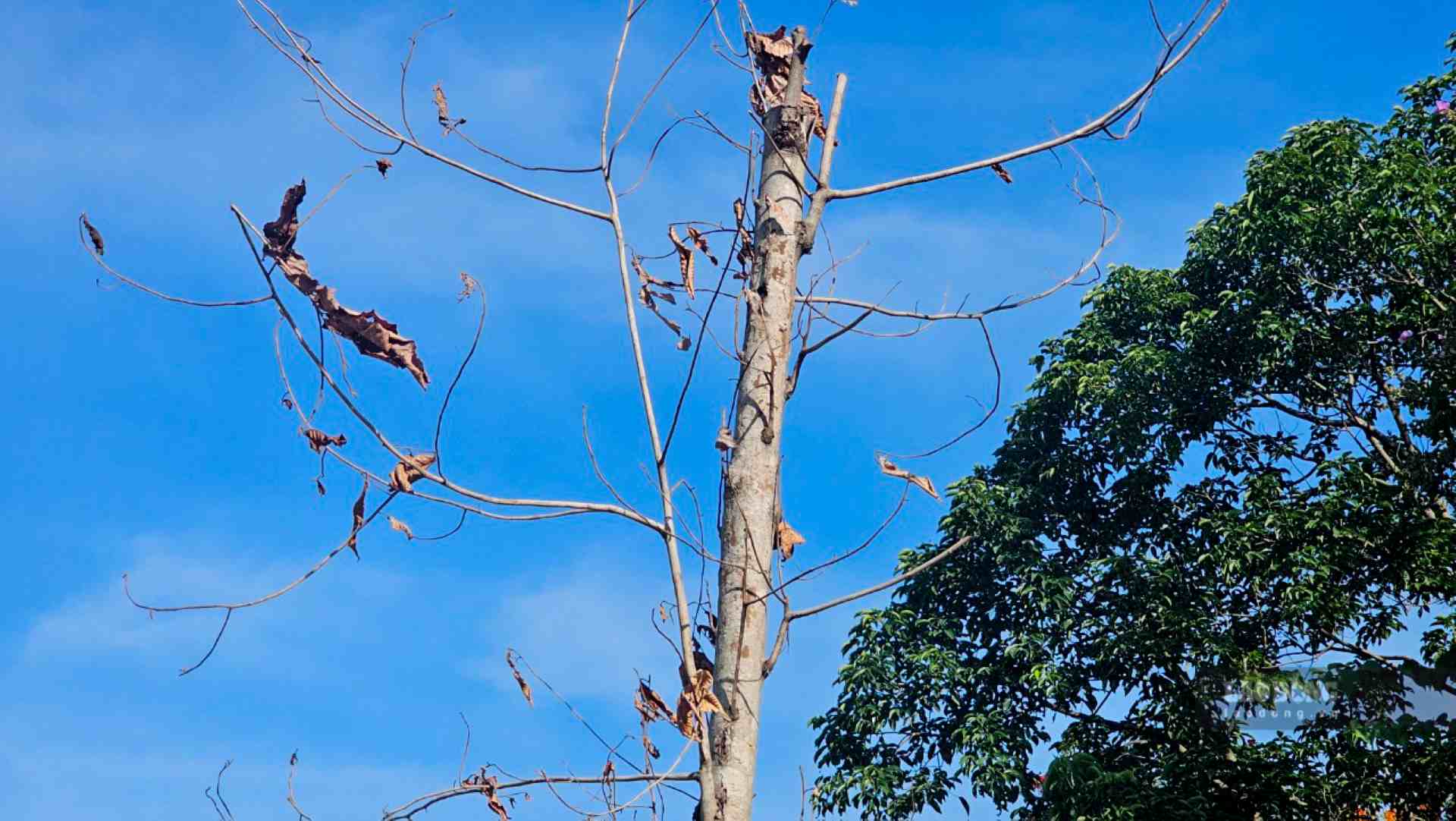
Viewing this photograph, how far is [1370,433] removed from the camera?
13039 mm

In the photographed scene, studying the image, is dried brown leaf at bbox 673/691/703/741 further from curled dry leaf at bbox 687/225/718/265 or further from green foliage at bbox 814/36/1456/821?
green foliage at bbox 814/36/1456/821

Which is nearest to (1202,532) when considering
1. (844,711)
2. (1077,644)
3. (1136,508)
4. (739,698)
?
Answer: (1136,508)

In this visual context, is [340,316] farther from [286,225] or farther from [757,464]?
[757,464]

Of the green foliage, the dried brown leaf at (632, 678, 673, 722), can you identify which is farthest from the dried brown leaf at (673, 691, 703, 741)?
the green foliage

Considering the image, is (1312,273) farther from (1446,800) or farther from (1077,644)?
(1446,800)

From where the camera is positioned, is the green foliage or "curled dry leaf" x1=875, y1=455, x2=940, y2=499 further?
the green foliage

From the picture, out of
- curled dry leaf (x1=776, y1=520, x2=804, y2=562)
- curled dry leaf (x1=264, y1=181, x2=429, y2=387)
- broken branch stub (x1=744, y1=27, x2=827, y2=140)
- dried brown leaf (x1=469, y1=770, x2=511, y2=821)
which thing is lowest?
dried brown leaf (x1=469, y1=770, x2=511, y2=821)

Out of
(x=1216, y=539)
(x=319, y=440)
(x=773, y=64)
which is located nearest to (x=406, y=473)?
(x=319, y=440)

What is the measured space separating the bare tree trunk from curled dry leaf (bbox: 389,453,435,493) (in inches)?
31.1

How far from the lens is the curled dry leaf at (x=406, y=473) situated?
10.9ft

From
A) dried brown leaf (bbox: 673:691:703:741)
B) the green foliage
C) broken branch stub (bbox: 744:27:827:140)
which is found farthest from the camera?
the green foliage

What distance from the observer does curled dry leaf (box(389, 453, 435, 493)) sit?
131 inches

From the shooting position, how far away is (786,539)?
341 centimetres

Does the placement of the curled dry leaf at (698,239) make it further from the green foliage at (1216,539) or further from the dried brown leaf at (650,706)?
the green foliage at (1216,539)
